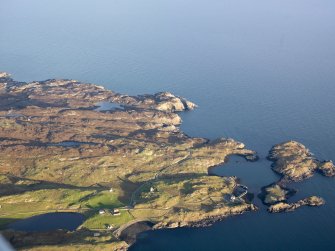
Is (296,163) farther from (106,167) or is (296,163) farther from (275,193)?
(106,167)

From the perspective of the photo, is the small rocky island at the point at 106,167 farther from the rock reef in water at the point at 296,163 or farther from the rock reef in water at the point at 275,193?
the rock reef in water at the point at 296,163

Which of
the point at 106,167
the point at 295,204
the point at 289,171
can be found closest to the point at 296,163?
the point at 289,171

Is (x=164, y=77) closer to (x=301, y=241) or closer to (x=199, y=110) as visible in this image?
(x=199, y=110)

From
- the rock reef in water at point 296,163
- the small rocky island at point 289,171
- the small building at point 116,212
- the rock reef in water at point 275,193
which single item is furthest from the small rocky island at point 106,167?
the rock reef in water at point 296,163

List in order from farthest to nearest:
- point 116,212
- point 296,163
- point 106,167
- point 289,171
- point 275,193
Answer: point 296,163, point 289,171, point 106,167, point 275,193, point 116,212

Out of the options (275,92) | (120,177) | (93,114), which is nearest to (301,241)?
(120,177)

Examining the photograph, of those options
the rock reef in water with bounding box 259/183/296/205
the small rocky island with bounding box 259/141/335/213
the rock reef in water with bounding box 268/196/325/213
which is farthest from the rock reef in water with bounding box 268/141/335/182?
the rock reef in water with bounding box 268/196/325/213

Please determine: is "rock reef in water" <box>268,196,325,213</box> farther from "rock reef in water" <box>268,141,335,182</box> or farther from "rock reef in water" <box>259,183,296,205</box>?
"rock reef in water" <box>268,141,335,182</box>
